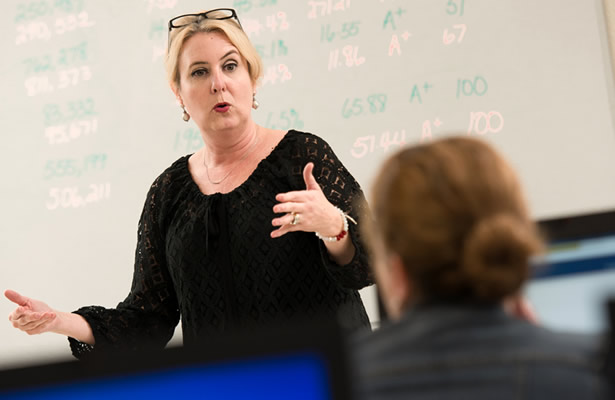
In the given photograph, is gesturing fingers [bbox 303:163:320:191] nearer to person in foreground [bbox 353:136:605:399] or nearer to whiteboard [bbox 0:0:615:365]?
person in foreground [bbox 353:136:605:399]

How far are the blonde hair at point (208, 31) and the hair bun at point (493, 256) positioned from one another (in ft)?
4.47

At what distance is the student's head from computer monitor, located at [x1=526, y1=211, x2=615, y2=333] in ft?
0.81

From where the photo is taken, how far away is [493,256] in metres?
0.77

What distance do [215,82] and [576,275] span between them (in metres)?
1.20

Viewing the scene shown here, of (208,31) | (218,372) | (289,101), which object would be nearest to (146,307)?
(208,31)

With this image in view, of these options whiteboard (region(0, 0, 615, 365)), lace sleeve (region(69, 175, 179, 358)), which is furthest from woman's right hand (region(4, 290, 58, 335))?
whiteboard (region(0, 0, 615, 365))

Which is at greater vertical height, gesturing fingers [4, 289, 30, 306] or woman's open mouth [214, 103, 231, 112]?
woman's open mouth [214, 103, 231, 112]

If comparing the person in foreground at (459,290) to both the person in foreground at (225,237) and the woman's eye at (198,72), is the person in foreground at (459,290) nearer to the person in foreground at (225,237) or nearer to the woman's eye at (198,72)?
the person in foreground at (225,237)

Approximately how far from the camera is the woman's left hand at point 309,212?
1.54 metres

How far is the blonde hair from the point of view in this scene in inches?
79.1

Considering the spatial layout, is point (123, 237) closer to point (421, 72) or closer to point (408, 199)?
point (421, 72)

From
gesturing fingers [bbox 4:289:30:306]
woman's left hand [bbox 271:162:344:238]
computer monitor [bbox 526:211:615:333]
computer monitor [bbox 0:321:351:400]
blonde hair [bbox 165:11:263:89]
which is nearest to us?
computer monitor [bbox 0:321:351:400]

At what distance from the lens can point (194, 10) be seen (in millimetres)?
3088

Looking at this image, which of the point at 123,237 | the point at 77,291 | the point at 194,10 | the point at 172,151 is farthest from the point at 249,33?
the point at 77,291
